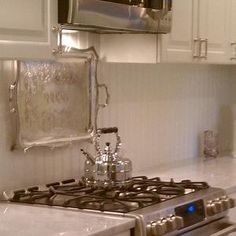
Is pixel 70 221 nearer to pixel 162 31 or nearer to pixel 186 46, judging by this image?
pixel 162 31

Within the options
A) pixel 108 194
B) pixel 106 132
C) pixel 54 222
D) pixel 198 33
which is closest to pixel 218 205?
pixel 108 194

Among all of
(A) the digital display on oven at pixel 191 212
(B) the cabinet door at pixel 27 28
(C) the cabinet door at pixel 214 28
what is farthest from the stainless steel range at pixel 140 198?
(C) the cabinet door at pixel 214 28

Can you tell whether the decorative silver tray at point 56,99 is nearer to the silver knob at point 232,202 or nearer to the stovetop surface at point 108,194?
the stovetop surface at point 108,194

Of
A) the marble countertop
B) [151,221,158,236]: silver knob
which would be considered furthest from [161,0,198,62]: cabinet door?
[151,221,158,236]: silver knob

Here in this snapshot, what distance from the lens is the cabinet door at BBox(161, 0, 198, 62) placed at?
2953 millimetres

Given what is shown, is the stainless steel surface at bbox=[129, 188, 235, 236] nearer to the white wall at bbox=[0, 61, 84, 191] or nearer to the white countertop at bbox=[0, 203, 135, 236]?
the white countertop at bbox=[0, 203, 135, 236]

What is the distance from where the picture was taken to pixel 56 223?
210 centimetres

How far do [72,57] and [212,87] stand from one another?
4.70 feet

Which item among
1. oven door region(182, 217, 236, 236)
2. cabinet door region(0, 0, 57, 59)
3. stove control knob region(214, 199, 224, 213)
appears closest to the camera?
cabinet door region(0, 0, 57, 59)

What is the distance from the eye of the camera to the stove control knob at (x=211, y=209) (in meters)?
2.61

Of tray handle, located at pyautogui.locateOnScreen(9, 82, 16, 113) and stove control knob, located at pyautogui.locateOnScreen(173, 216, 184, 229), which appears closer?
stove control knob, located at pyautogui.locateOnScreen(173, 216, 184, 229)

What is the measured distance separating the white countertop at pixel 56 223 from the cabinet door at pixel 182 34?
1.02m

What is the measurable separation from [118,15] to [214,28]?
97 centimetres

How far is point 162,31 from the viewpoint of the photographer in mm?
2768
